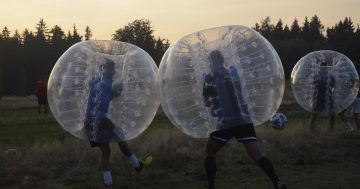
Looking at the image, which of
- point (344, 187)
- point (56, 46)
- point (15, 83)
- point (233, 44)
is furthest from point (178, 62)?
point (56, 46)

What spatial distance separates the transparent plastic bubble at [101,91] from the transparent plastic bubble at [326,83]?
265 inches

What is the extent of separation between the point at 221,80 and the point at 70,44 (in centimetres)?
7461

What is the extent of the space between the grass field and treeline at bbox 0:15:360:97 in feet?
105

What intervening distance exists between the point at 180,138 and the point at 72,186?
3.43 metres

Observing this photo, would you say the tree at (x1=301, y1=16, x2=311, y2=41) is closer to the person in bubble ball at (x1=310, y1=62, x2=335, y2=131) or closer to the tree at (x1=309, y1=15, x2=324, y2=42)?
the tree at (x1=309, y1=15, x2=324, y2=42)

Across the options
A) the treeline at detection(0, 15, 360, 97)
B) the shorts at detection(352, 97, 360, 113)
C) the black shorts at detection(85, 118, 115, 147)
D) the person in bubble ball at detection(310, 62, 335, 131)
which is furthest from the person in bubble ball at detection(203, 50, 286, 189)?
the treeline at detection(0, 15, 360, 97)

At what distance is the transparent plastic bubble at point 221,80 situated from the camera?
7.29 meters

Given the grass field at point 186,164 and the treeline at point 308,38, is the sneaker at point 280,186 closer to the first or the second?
the grass field at point 186,164

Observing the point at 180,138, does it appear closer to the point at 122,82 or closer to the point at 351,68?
the point at 122,82

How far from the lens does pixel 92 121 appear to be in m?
8.02

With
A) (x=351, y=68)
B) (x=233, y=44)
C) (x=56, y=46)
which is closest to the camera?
(x=233, y=44)

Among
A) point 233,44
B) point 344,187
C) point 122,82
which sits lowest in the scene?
A: point 344,187

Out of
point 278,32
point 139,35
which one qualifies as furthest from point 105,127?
point 278,32

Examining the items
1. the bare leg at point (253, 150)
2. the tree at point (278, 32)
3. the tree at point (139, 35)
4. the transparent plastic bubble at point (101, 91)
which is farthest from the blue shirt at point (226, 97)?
the tree at point (278, 32)
